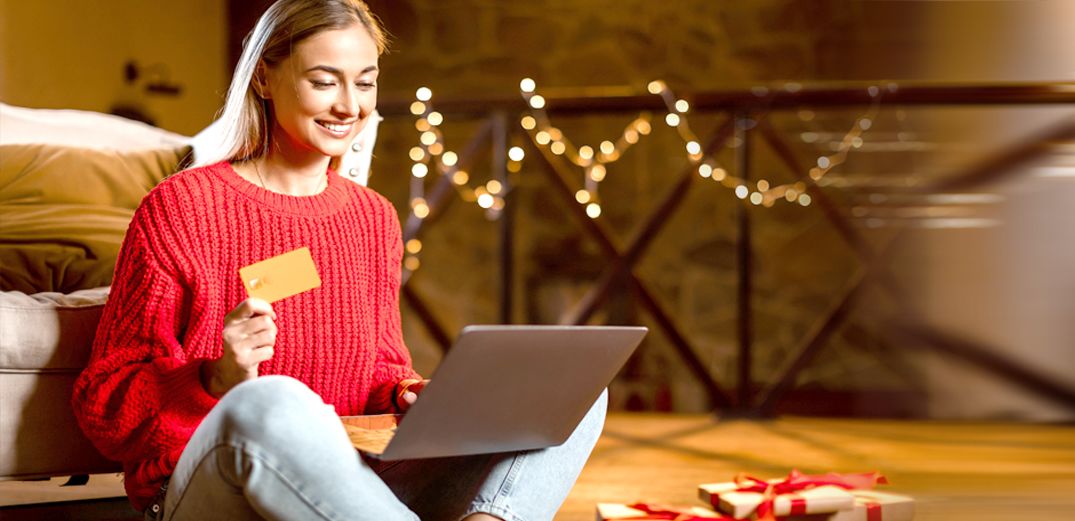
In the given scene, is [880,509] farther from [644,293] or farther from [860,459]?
[644,293]

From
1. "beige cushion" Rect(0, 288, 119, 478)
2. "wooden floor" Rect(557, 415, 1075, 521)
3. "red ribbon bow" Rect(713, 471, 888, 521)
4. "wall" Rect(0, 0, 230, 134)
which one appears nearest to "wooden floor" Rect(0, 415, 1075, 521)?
"wooden floor" Rect(557, 415, 1075, 521)

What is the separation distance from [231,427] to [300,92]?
430 millimetres

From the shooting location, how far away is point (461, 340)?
1.01 m

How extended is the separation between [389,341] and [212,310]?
0.26 m

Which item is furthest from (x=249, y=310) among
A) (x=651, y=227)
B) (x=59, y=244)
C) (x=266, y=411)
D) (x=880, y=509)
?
(x=651, y=227)

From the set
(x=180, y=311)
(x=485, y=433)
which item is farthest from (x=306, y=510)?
(x=180, y=311)

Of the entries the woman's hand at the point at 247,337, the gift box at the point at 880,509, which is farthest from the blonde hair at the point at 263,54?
the gift box at the point at 880,509

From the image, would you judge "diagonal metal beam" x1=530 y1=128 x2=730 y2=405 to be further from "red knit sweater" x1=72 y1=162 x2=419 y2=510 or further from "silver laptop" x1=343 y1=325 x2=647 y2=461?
"silver laptop" x1=343 y1=325 x2=647 y2=461

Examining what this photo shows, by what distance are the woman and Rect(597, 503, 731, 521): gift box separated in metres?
0.40

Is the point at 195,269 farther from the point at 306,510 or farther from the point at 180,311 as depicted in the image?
the point at 306,510

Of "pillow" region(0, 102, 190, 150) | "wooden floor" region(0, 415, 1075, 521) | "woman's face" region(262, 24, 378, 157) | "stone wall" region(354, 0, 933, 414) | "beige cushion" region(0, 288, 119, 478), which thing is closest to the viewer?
"woman's face" region(262, 24, 378, 157)

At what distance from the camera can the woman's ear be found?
1.35 m

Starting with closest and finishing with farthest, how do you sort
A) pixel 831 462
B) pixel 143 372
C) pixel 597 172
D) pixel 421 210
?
pixel 143 372
pixel 831 462
pixel 421 210
pixel 597 172

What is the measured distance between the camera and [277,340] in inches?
52.0
